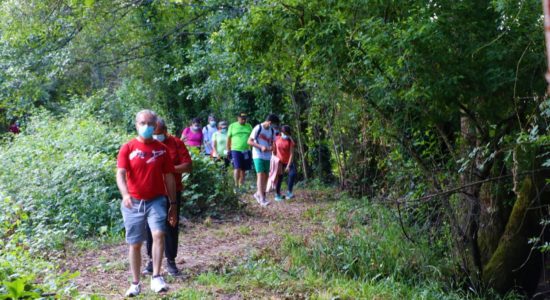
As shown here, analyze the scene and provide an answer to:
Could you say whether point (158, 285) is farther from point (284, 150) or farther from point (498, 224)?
point (284, 150)

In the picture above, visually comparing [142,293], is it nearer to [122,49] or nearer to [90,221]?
[90,221]

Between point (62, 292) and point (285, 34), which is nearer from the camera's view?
point (62, 292)

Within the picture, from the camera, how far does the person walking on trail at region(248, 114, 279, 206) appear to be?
547 inches

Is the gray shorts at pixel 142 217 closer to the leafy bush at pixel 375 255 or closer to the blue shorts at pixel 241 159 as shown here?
the leafy bush at pixel 375 255

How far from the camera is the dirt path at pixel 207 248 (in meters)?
7.69

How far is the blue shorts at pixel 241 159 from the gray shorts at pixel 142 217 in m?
7.82

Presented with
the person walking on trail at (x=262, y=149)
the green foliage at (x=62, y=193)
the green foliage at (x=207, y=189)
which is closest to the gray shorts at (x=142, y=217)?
the green foliage at (x=62, y=193)

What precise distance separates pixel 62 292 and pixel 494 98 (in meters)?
4.84

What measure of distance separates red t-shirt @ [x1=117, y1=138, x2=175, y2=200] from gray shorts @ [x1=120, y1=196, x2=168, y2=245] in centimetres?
Answer: 7

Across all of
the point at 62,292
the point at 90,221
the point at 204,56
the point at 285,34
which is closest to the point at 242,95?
the point at 204,56

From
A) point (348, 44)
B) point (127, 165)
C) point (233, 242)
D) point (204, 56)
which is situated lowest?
point (233, 242)

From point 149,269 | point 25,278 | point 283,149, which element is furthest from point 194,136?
point 25,278

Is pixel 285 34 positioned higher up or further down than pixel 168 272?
A: higher up

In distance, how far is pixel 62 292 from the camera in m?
5.90
